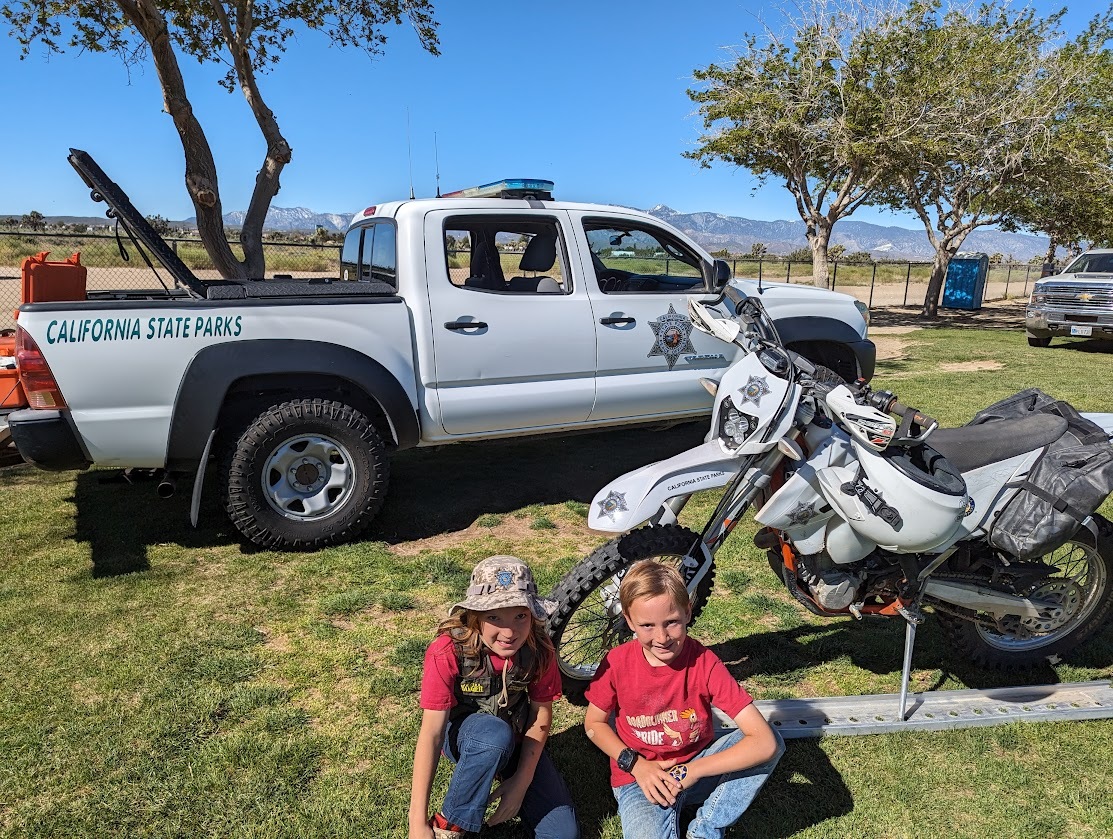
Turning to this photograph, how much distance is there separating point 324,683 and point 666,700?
5.15ft

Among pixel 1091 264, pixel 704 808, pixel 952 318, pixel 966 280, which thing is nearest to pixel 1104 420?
pixel 704 808

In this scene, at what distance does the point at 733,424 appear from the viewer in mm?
2590

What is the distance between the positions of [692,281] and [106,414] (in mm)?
3737

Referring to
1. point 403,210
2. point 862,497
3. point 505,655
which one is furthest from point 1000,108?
point 505,655

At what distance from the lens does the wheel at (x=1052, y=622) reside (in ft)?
9.86

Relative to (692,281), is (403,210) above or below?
above

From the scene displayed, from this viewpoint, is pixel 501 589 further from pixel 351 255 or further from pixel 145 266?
pixel 145 266

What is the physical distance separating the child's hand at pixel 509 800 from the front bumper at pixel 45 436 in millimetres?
2923

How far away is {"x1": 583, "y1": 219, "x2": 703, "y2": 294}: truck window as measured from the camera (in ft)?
16.7

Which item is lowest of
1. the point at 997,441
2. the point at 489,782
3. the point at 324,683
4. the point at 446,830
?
the point at 324,683

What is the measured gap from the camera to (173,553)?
14.0 feet

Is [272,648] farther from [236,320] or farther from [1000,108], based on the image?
[1000,108]

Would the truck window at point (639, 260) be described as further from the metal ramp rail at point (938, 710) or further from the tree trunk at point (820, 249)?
the tree trunk at point (820, 249)

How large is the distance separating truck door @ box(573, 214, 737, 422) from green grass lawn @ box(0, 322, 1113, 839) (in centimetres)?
81
